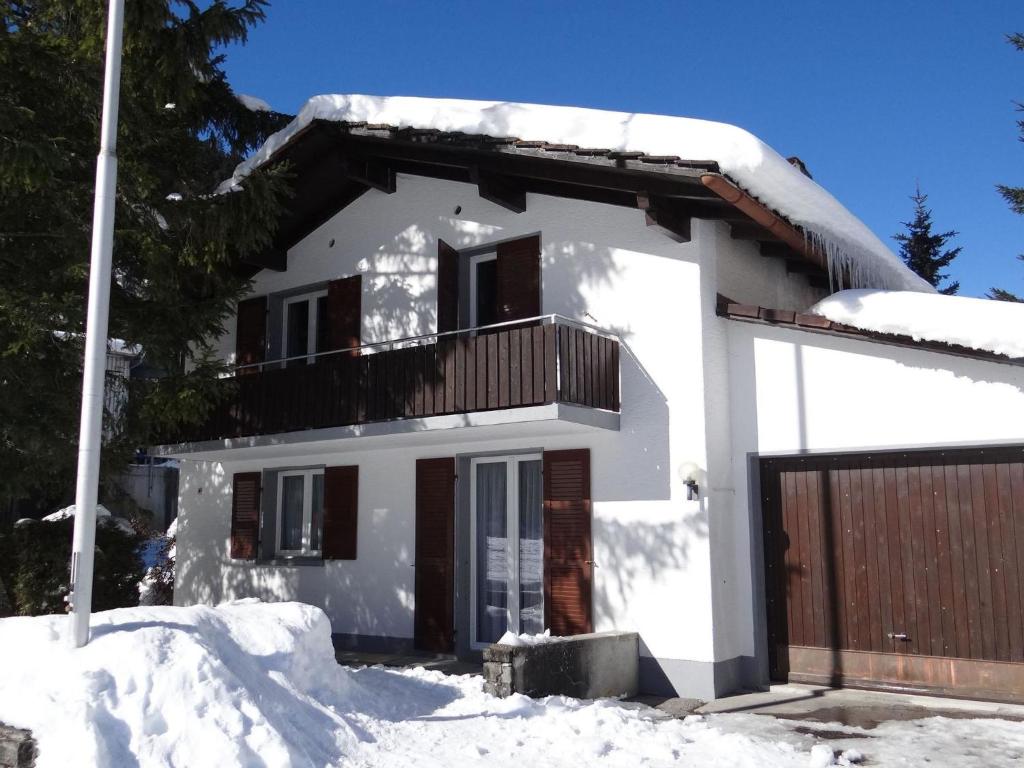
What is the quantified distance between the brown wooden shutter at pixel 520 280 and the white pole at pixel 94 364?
5148 millimetres

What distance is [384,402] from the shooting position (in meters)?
10.9

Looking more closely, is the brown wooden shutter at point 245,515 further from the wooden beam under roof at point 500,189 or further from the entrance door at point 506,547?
the wooden beam under roof at point 500,189

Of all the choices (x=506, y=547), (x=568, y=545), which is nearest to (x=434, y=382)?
(x=506, y=547)

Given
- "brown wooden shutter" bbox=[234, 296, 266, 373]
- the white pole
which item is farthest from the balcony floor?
the white pole

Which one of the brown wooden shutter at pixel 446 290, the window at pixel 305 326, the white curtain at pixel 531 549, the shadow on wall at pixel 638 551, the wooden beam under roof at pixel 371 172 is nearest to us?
the shadow on wall at pixel 638 551

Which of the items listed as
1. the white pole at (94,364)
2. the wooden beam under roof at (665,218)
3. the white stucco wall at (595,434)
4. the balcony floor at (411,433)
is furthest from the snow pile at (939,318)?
the white pole at (94,364)

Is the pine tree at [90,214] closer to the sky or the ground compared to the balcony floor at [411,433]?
closer to the sky

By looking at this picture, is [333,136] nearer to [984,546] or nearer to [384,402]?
[384,402]

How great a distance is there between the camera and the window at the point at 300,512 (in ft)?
42.9

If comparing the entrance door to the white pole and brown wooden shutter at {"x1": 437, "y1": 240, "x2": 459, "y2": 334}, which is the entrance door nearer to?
brown wooden shutter at {"x1": 437, "y1": 240, "x2": 459, "y2": 334}

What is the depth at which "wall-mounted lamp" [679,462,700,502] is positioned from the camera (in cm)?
934

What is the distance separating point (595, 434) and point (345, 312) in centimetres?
440

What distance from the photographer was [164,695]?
19.0 ft

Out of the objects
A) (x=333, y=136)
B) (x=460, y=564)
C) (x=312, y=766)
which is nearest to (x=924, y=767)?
(x=312, y=766)
